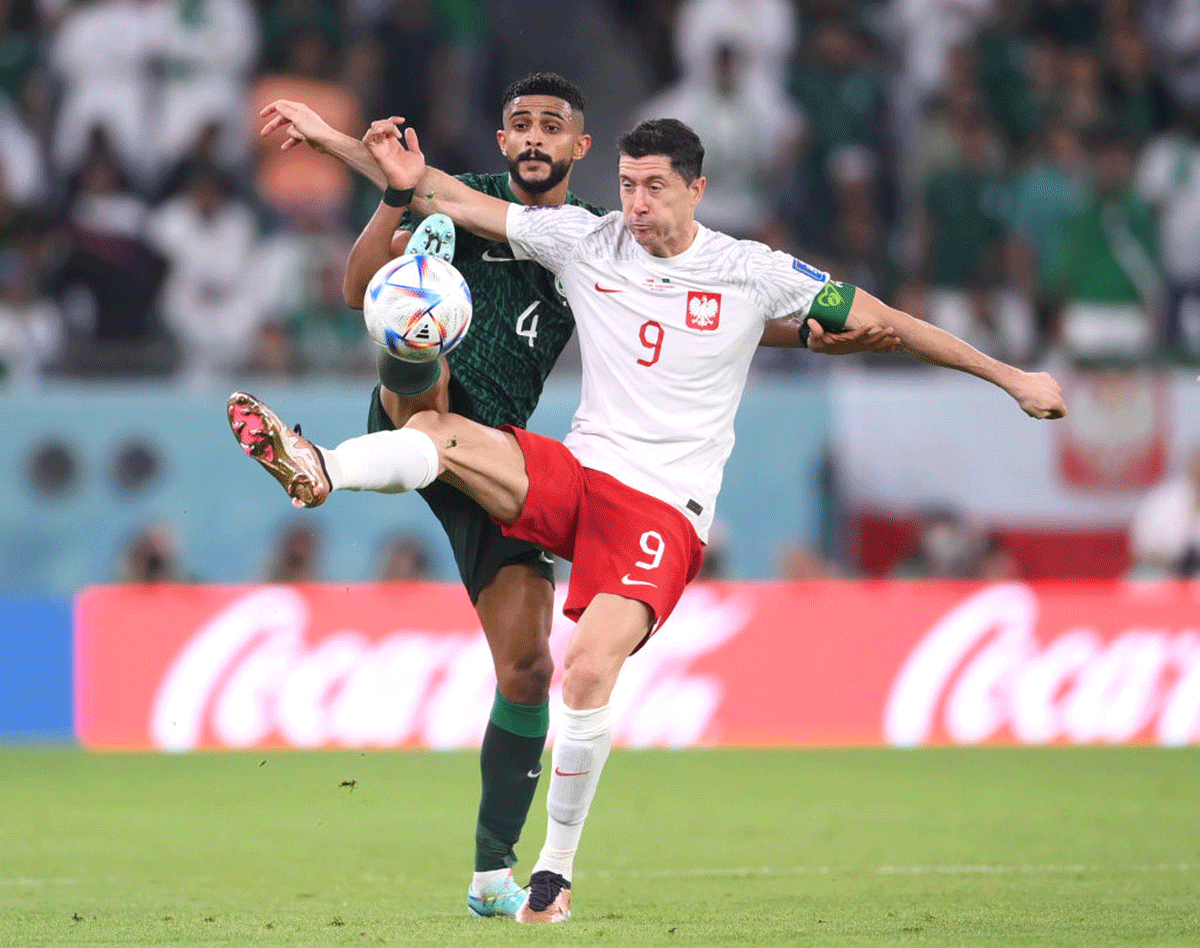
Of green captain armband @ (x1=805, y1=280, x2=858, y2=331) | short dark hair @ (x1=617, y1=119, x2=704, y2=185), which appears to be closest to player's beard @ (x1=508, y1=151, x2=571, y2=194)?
short dark hair @ (x1=617, y1=119, x2=704, y2=185)

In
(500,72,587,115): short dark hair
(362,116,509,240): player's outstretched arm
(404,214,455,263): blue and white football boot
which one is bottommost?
(404,214,455,263): blue and white football boot

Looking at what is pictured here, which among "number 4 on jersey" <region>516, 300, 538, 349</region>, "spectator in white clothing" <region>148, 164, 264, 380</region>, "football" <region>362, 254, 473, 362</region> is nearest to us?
"football" <region>362, 254, 473, 362</region>

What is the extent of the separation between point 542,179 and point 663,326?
0.66m

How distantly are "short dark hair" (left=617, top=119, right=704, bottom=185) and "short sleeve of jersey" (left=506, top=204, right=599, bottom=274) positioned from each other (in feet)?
0.93

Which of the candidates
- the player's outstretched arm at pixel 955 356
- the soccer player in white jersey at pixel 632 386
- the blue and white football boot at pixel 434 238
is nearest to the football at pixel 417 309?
the blue and white football boot at pixel 434 238

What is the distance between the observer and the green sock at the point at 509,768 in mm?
6516

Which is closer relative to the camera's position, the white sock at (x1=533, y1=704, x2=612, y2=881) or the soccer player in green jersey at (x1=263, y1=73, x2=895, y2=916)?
the white sock at (x1=533, y1=704, x2=612, y2=881)

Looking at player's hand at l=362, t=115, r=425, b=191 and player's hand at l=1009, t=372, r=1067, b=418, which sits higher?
player's hand at l=362, t=115, r=425, b=191

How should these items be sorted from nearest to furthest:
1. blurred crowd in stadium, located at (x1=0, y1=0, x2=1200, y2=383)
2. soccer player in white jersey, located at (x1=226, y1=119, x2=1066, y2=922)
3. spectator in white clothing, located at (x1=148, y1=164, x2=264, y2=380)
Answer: soccer player in white jersey, located at (x1=226, y1=119, x2=1066, y2=922), blurred crowd in stadium, located at (x1=0, y1=0, x2=1200, y2=383), spectator in white clothing, located at (x1=148, y1=164, x2=264, y2=380)

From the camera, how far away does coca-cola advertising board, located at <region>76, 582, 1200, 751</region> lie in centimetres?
1193

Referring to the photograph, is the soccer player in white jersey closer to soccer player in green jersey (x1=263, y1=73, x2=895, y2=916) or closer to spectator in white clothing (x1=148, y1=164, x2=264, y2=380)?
soccer player in green jersey (x1=263, y1=73, x2=895, y2=916)

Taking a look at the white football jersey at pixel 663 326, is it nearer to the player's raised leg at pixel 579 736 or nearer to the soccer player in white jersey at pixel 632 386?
the soccer player in white jersey at pixel 632 386

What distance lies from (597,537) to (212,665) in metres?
6.18

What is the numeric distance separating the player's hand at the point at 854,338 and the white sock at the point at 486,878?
6.35ft
